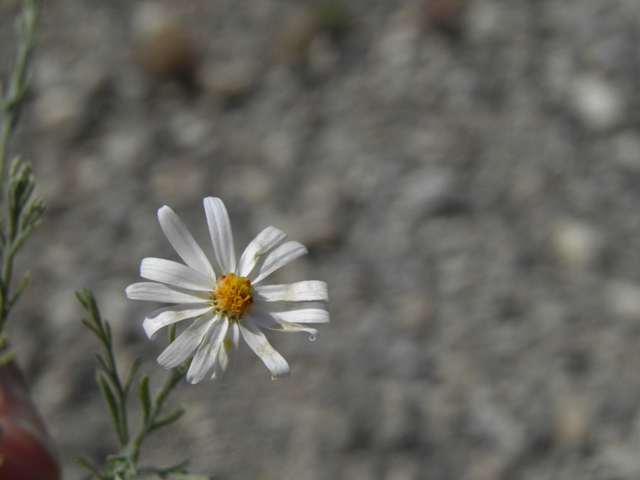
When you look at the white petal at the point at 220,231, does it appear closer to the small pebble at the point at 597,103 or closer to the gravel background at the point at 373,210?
the gravel background at the point at 373,210

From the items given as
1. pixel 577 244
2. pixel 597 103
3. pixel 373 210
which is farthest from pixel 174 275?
pixel 597 103

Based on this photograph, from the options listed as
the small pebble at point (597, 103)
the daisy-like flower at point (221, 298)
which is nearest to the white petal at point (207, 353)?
the daisy-like flower at point (221, 298)

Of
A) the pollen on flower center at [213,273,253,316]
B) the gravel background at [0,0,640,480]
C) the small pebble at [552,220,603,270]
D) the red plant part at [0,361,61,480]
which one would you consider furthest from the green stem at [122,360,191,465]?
the small pebble at [552,220,603,270]

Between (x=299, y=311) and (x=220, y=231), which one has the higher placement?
(x=220, y=231)

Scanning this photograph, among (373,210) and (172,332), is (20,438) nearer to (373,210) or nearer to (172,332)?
(172,332)

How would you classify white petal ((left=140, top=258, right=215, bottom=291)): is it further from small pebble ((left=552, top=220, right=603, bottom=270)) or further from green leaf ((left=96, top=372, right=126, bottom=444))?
small pebble ((left=552, top=220, right=603, bottom=270))

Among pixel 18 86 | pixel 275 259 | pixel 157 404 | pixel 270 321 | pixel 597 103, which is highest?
pixel 597 103

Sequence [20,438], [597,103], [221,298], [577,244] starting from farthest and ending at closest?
[597,103] < [577,244] < [20,438] < [221,298]

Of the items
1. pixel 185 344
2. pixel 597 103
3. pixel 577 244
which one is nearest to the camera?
pixel 185 344
